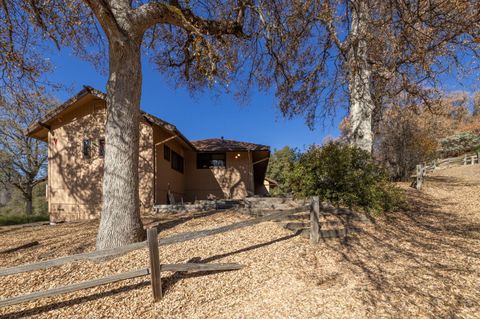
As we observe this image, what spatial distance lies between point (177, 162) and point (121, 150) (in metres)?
10.2

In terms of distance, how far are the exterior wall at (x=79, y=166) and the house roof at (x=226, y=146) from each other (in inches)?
188

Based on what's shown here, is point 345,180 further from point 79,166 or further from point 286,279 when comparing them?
point 79,166

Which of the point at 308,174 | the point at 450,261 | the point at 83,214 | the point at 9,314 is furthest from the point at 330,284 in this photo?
the point at 83,214

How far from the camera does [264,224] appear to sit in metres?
7.18

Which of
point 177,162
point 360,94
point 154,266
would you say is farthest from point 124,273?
point 177,162

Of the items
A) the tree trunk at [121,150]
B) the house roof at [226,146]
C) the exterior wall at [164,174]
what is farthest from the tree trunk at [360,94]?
the exterior wall at [164,174]

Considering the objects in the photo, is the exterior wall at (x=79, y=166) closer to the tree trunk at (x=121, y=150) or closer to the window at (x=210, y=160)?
the window at (x=210, y=160)

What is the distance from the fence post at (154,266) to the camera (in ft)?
13.0

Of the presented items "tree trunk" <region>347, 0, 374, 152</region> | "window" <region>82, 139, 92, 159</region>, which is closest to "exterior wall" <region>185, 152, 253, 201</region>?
"window" <region>82, 139, 92, 159</region>

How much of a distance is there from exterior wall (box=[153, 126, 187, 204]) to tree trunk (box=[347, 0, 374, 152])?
8.93m

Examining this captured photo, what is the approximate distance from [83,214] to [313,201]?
11499mm

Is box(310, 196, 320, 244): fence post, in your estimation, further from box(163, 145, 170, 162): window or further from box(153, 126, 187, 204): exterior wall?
box(163, 145, 170, 162): window

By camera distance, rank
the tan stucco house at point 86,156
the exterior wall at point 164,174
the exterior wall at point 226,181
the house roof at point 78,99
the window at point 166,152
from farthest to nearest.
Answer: the exterior wall at point 226,181, the window at point 166,152, the exterior wall at point 164,174, the tan stucco house at point 86,156, the house roof at point 78,99

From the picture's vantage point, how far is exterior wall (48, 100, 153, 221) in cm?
1246
